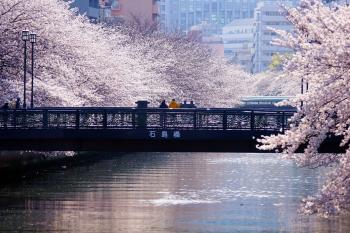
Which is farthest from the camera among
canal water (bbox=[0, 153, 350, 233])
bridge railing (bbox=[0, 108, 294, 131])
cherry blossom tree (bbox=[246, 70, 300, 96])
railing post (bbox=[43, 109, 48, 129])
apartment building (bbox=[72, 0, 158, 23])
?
cherry blossom tree (bbox=[246, 70, 300, 96])

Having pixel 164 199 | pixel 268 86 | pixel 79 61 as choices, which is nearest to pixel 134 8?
pixel 268 86

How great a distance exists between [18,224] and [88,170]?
91.1 ft

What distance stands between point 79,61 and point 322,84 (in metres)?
47.5

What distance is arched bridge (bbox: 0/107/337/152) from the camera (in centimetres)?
4462


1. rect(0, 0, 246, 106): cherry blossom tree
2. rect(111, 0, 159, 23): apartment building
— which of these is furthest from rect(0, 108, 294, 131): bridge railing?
rect(111, 0, 159, 23): apartment building

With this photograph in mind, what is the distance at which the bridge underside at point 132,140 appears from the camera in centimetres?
4453

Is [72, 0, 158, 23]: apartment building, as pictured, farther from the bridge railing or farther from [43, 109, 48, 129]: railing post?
[43, 109, 48, 129]: railing post

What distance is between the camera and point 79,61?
241 ft

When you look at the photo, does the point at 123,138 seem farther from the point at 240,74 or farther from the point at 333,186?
the point at 240,74

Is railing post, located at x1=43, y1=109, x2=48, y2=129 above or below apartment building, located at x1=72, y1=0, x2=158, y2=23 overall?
below

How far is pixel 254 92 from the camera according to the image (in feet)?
635

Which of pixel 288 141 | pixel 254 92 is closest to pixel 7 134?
pixel 288 141

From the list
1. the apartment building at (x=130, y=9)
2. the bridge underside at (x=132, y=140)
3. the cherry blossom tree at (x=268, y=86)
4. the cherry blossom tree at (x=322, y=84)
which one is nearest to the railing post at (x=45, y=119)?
the bridge underside at (x=132, y=140)

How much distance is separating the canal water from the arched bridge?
233 cm
